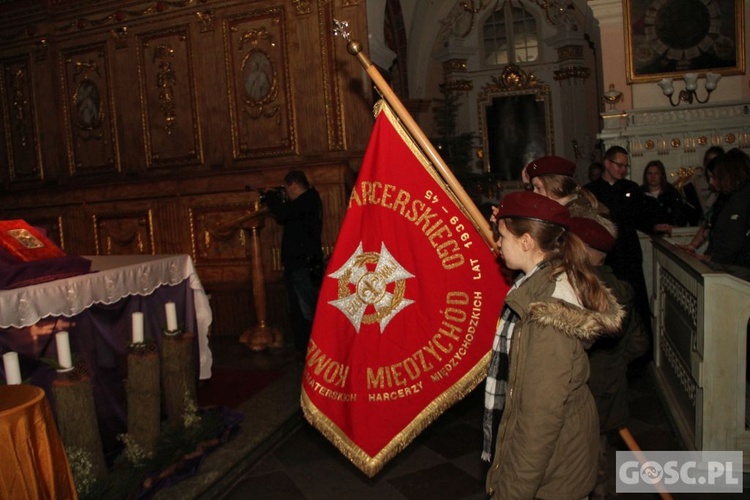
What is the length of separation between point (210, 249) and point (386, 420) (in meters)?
5.12

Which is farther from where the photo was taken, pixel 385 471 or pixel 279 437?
pixel 279 437

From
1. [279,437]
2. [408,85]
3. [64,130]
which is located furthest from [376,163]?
[408,85]

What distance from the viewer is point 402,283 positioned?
8.98 ft

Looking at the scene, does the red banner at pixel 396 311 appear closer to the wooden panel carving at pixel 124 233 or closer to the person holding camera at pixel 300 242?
the person holding camera at pixel 300 242

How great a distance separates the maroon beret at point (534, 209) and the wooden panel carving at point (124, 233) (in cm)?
638

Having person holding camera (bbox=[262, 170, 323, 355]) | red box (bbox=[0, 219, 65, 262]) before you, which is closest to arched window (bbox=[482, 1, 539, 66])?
person holding camera (bbox=[262, 170, 323, 355])

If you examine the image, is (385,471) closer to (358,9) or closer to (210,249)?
(210,249)

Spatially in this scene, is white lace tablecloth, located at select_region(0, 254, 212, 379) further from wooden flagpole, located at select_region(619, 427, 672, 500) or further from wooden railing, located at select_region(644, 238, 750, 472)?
wooden railing, located at select_region(644, 238, 750, 472)

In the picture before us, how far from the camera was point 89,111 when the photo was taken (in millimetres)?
8047

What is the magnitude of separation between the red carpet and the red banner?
2.40m

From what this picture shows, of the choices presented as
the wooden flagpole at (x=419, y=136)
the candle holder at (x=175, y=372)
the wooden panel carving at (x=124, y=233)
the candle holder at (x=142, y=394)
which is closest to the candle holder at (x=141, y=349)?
the candle holder at (x=142, y=394)

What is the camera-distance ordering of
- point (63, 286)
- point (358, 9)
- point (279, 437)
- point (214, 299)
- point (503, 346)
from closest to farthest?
1. point (503, 346)
2. point (63, 286)
3. point (279, 437)
4. point (358, 9)
5. point (214, 299)

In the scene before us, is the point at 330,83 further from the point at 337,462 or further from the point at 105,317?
the point at 337,462

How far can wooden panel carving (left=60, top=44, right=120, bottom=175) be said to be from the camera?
25.9 ft
